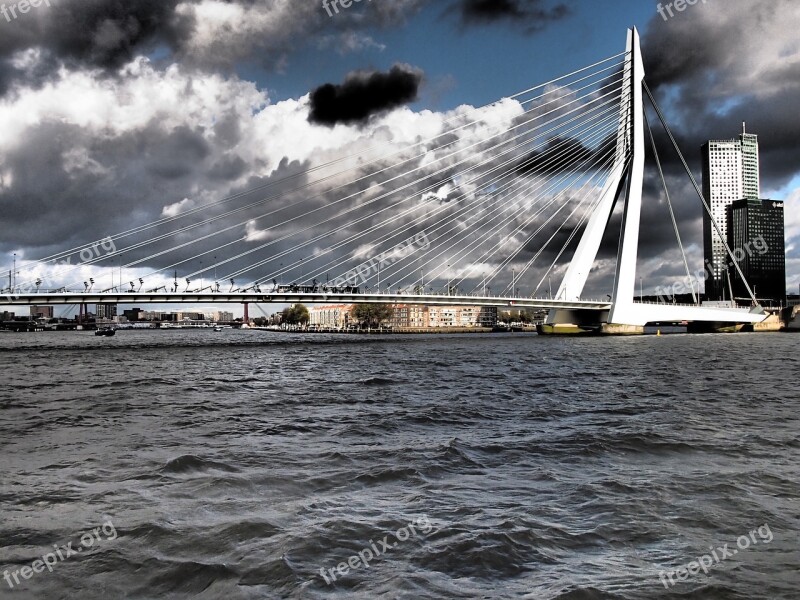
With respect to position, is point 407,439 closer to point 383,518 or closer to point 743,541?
point 383,518

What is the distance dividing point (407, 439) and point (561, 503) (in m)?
3.53

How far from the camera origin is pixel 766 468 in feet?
22.9

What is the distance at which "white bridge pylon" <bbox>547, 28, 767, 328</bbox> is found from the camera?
4972cm

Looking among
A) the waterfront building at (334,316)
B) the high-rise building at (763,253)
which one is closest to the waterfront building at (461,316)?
the waterfront building at (334,316)

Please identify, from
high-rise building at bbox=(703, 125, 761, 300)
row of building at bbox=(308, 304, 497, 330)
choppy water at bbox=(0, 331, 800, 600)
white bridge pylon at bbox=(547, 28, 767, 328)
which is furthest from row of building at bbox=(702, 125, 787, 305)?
choppy water at bbox=(0, 331, 800, 600)

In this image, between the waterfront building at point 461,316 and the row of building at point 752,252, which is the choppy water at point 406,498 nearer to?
the row of building at point 752,252

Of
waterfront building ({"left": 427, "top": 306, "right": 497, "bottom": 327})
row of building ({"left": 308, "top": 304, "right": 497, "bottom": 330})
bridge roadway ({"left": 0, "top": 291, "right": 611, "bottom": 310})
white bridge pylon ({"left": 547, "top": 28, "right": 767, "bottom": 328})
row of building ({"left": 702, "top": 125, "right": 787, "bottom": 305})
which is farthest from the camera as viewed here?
waterfront building ({"left": 427, "top": 306, "right": 497, "bottom": 327})

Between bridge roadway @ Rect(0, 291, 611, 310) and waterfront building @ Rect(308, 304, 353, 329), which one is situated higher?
bridge roadway @ Rect(0, 291, 611, 310)

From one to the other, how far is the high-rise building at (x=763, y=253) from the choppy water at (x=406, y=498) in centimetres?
14837

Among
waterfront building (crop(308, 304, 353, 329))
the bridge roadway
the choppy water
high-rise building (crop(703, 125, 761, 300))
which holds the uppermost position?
high-rise building (crop(703, 125, 761, 300))

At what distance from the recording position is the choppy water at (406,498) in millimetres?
4113

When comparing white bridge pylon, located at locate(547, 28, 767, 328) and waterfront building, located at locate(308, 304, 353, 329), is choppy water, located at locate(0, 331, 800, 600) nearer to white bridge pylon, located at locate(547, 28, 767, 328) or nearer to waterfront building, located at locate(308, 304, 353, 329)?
white bridge pylon, located at locate(547, 28, 767, 328)

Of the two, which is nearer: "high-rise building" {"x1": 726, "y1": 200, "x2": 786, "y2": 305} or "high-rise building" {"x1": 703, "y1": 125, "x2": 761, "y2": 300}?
"high-rise building" {"x1": 726, "y1": 200, "x2": 786, "y2": 305}

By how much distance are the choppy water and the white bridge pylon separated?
1522 inches
